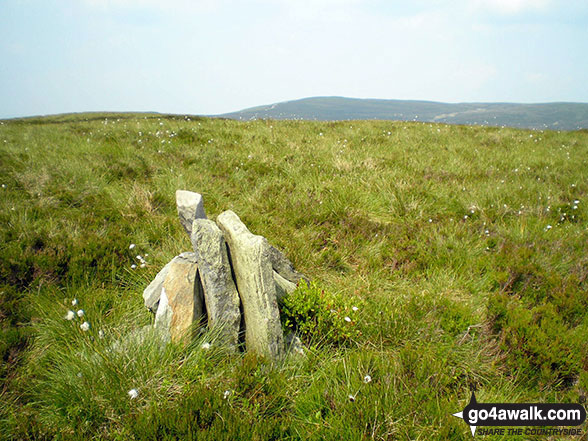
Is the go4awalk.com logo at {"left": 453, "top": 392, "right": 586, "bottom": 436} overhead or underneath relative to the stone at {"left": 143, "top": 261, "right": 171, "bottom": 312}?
underneath

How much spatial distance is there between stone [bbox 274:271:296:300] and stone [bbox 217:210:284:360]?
1.64 ft

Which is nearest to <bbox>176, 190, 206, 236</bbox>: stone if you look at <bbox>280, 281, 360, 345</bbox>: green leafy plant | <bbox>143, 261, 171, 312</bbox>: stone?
<bbox>143, 261, 171, 312</bbox>: stone

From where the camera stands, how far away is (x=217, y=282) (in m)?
3.20

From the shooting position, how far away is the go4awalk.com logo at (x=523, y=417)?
8.41 ft

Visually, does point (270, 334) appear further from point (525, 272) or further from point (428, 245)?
point (525, 272)

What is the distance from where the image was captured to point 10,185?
6680 mm

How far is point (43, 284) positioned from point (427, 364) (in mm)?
4973

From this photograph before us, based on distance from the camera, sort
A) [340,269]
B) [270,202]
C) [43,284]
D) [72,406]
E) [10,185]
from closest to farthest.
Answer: [72,406] < [43,284] < [340,269] < [10,185] < [270,202]

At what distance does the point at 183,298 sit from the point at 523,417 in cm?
348

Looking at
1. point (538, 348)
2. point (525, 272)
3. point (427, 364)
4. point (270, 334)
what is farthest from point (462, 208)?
point (270, 334)

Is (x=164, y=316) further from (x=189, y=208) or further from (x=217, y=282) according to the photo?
(x=189, y=208)

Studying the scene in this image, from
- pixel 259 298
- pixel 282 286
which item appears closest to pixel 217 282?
pixel 259 298

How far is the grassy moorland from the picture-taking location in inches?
101

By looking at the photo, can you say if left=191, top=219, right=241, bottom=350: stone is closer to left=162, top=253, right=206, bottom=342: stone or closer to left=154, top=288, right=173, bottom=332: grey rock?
left=162, top=253, right=206, bottom=342: stone
